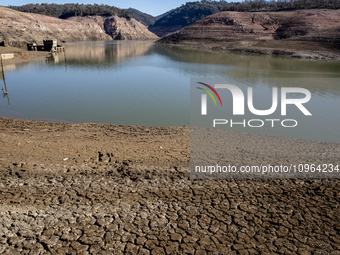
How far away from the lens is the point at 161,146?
7371 mm

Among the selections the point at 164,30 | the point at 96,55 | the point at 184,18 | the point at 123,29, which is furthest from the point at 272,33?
the point at 164,30

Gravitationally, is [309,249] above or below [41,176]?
below

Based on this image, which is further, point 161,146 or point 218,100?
point 218,100

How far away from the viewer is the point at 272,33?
55.4 meters

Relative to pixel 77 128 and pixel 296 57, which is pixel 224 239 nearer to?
pixel 77 128

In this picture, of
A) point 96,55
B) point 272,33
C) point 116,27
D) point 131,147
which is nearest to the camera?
point 131,147

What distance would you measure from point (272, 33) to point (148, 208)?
199ft

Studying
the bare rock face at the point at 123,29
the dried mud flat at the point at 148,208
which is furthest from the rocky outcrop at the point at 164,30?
the dried mud flat at the point at 148,208

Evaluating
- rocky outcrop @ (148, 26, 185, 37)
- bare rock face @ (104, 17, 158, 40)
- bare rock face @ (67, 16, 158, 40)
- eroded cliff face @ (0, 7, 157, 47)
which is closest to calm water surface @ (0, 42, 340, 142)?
eroded cliff face @ (0, 7, 157, 47)

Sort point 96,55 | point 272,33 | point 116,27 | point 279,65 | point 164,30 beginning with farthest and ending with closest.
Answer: point 164,30
point 116,27
point 272,33
point 96,55
point 279,65

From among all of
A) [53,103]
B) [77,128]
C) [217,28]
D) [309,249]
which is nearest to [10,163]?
[77,128]

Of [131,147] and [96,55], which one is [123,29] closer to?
[96,55]

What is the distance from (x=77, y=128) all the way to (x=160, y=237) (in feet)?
22.0

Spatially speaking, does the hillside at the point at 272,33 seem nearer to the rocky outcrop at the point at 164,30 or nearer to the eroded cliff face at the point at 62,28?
the eroded cliff face at the point at 62,28
